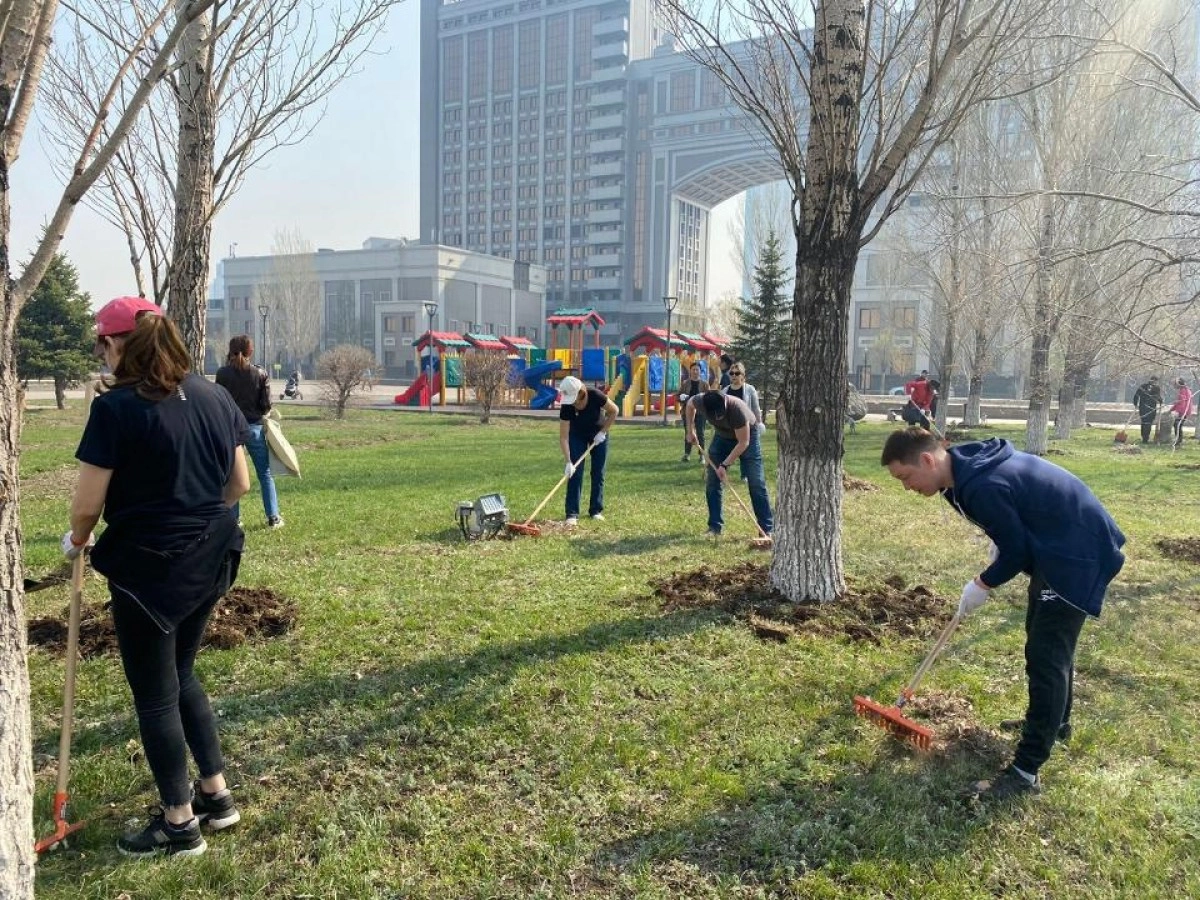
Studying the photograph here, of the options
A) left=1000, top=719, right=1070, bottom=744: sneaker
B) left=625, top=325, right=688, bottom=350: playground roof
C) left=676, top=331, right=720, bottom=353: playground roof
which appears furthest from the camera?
left=676, top=331, right=720, bottom=353: playground roof

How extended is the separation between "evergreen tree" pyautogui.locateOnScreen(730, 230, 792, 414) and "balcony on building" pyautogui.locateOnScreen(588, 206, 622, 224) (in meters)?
67.9

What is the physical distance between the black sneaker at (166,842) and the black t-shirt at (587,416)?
5437 millimetres

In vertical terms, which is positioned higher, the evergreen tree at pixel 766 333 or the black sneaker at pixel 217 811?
the evergreen tree at pixel 766 333

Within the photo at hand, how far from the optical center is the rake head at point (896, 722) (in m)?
3.35

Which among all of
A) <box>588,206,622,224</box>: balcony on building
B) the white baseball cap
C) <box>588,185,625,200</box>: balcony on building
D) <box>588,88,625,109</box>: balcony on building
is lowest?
the white baseball cap

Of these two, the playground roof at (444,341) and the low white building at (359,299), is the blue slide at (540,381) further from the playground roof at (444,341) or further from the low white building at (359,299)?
the low white building at (359,299)

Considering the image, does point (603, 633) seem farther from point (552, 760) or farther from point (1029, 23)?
point (1029, 23)

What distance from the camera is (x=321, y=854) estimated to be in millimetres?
2619

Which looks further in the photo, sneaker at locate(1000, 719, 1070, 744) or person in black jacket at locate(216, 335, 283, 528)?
person in black jacket at locate(216, 335, 283, 528)

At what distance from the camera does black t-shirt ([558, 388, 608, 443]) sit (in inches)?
305

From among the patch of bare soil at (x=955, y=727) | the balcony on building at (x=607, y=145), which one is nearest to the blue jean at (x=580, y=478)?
the patch of bare soil at (x=955, y=727)

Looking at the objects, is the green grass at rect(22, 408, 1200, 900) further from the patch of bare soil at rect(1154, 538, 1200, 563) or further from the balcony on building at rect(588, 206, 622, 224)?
the balcony on building at rect(588, 206, 622, 224)

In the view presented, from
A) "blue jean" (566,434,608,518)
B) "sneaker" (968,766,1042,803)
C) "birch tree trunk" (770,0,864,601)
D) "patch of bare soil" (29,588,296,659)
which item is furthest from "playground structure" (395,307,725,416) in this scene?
"sneaker" (968,766,1042,803)

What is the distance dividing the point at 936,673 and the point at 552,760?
226 centimetres
